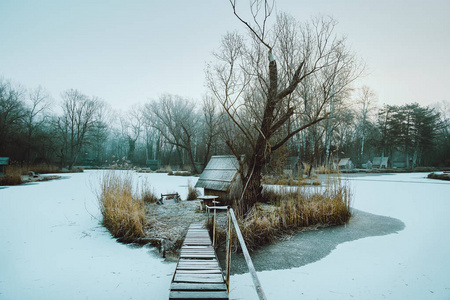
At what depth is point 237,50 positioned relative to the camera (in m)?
6.04

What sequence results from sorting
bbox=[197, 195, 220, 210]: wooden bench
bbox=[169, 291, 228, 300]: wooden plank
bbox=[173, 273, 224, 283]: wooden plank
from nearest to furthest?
bbox=[169, 291, 228, 300]: wooden plank, bbox=[173, 273, 224, 283]: wooden plank, bbox=[197, 195, 220, 210]: wooden bench

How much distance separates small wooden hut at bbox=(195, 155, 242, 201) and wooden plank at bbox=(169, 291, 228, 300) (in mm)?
3990

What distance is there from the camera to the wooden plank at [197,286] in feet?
7.58

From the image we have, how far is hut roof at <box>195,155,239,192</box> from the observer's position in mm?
6426

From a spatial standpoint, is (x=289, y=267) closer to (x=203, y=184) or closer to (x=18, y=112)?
(x=203, y=184)

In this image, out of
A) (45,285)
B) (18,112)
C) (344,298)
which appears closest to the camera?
(344,298)

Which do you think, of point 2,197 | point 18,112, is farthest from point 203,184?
point 18,112

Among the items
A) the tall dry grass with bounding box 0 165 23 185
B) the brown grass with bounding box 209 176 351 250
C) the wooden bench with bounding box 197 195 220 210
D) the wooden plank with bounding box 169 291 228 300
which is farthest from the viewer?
the tall dry grass with bounding box 0 165 23 185

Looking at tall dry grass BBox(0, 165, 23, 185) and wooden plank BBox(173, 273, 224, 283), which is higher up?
tall dry grass BBox(0, 165, 23, 185)

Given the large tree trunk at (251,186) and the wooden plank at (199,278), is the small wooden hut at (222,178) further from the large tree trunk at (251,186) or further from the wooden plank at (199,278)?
the wooden plank at (199,278)

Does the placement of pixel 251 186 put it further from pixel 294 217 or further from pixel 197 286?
pixel 197 286

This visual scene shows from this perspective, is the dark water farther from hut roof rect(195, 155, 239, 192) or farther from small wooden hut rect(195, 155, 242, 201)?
hut roof rect(195, 155, 239, 192)

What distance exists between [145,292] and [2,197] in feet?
28.6

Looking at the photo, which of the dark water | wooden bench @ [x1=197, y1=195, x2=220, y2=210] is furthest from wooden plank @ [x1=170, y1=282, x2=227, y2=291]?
wooden bench @ [x1=197, y1=195, x2=220, y2=210]
